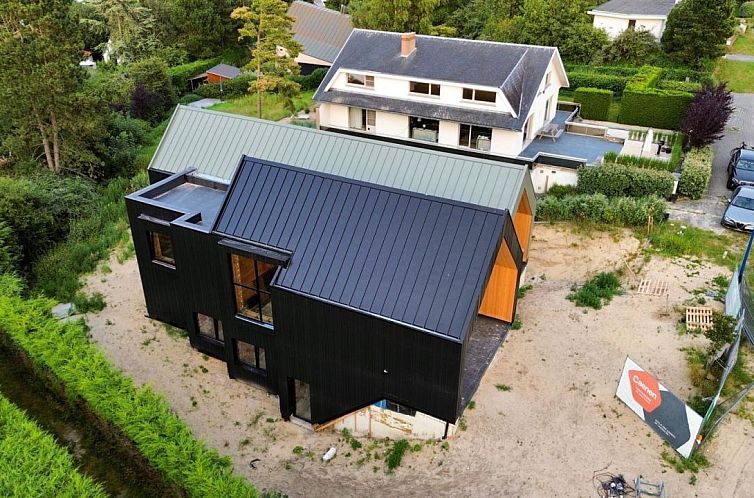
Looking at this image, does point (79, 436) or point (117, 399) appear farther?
point (79, 436)

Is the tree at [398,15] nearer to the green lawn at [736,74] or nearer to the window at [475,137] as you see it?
the window at [475,137]

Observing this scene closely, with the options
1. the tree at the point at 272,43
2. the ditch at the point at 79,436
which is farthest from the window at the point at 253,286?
the tree at the point at 272,43

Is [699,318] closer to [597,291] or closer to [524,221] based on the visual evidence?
[597,291]

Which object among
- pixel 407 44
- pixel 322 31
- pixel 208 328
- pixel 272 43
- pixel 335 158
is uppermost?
pixel 407 44

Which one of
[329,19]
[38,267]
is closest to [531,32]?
[329,19]

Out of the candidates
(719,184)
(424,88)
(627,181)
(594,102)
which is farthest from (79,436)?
(594,102)

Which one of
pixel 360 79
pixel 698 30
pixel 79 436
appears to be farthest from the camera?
pixel 698 30

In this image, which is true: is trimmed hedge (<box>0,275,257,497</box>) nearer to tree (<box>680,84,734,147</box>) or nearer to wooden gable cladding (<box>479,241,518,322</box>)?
wooden gable cladding (<box>479,241,518,322</box>)

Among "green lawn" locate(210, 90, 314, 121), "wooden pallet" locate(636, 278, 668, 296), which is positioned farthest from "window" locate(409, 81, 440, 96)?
"wooden pallet" locate(636, 278, 668, 296)
